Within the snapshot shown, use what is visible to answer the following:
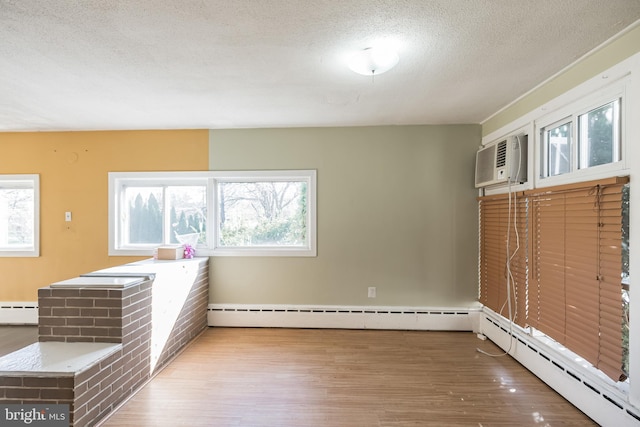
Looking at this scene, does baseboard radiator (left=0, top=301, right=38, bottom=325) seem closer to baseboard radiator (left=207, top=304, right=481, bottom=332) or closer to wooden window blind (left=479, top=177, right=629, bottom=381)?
baseboard radiator (left=207, top=304, right=481, bottom=332)

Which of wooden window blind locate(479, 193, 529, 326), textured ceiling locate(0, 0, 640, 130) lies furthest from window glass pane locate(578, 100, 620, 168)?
wooden window blind locate(479, 193, 529, 326)

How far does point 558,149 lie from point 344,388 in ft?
8.29

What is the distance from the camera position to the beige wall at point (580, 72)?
165 cm

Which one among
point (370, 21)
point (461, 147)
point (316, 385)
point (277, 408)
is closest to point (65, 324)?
point (277, 408)

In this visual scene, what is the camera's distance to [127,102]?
105 inches

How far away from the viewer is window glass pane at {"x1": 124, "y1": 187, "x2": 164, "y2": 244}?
3.62m

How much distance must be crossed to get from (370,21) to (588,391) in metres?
2.69

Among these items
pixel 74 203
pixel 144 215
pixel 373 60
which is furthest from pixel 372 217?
pixel 74 203

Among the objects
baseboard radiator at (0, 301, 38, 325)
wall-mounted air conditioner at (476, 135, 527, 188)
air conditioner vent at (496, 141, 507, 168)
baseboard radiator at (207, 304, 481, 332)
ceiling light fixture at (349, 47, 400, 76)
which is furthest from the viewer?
baseboard radiator at (0, 301, 38, 325)

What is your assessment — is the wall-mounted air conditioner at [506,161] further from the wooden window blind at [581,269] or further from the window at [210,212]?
the window at [210,212]

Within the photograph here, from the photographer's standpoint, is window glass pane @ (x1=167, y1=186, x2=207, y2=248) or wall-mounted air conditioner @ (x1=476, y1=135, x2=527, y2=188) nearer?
wall-mounted air conditioner @ (x1=476, y1=135, x2=527, y2=188)

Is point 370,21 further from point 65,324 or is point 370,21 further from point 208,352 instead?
point 208,352

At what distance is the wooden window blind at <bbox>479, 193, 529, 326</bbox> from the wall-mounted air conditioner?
7.0 inches

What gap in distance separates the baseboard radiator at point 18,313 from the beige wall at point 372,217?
221 cm
